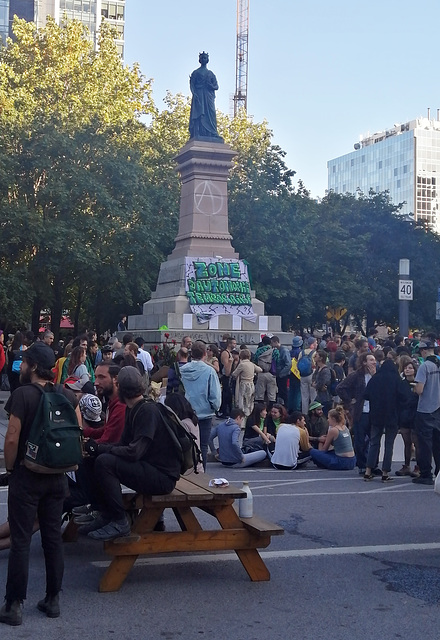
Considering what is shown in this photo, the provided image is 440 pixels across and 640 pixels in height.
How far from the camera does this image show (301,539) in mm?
8172

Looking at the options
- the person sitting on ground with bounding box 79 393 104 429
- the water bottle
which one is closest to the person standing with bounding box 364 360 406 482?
the person sitting on ground with bounding box 79 393 104 429

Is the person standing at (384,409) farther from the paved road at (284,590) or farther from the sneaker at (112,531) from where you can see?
the sneaker at (112,531)

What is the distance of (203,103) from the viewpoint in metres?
29.5

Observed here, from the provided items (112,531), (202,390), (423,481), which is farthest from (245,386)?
(112,531)

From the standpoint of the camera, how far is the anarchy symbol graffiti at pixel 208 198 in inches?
1120

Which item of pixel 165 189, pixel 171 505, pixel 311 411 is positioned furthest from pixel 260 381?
pixel 165 189

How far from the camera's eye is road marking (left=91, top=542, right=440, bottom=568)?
727 cm

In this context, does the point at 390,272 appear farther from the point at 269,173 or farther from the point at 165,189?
the point at 165,189

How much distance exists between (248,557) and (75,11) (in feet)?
386

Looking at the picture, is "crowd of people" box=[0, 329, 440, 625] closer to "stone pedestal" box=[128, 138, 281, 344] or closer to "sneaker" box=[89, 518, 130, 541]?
"sneaker" box=[89, 518, 130, 541]

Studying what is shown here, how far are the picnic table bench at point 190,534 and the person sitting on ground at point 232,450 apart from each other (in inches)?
248

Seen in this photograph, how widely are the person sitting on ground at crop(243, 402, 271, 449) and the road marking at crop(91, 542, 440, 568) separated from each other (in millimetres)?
6001

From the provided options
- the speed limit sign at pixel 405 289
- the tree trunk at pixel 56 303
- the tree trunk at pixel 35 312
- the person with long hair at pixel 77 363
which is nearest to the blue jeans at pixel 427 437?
the person with long hair at pixel 77 363

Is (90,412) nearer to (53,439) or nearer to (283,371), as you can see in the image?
(53,439)
